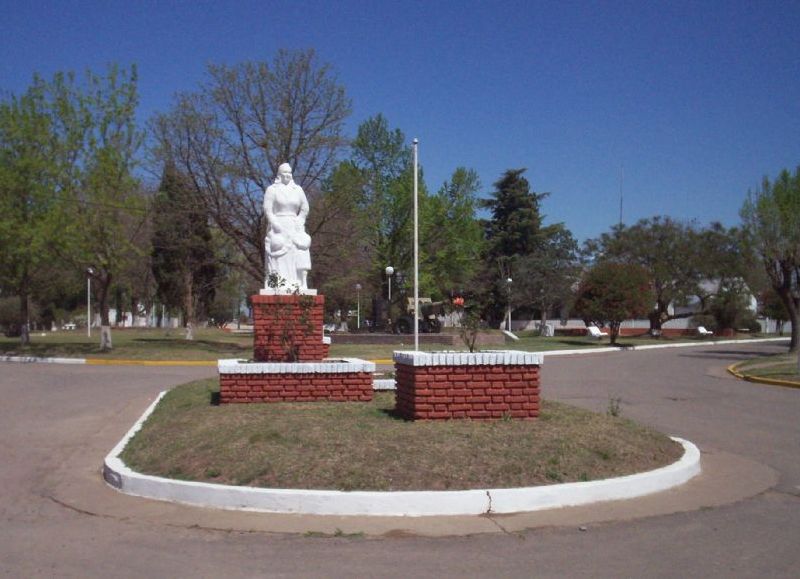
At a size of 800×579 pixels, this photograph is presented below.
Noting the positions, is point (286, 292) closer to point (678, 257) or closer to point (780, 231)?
point (780, 231)

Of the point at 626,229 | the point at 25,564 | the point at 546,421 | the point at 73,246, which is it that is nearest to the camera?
the point at 25,564

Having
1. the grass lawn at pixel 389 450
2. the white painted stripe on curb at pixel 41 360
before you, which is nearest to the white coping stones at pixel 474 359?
the grass lawn at pixel 389 450

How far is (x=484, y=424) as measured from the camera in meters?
9.77

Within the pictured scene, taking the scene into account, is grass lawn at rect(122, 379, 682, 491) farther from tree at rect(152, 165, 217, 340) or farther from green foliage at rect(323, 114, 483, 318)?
green foliage at rect(323, 114, 483, 318)

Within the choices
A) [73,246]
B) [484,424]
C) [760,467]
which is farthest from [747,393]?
[73,246]

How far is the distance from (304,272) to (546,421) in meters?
6.09

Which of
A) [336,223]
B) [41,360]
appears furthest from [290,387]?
[336,223]

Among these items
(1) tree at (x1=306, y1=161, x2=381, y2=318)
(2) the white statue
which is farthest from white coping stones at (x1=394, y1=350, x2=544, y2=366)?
(1) tree at (x1=306, y1=161, x2=381, y2=318)

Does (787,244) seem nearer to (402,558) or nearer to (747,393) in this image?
(747,393)

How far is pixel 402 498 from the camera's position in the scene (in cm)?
752

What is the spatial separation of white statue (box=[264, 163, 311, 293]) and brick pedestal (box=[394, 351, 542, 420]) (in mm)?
5043

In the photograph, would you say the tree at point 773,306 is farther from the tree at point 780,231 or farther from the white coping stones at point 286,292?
the white coping stones at point 286,292

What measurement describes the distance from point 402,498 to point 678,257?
5401cm

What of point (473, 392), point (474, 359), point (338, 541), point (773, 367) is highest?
point (474, 359)
